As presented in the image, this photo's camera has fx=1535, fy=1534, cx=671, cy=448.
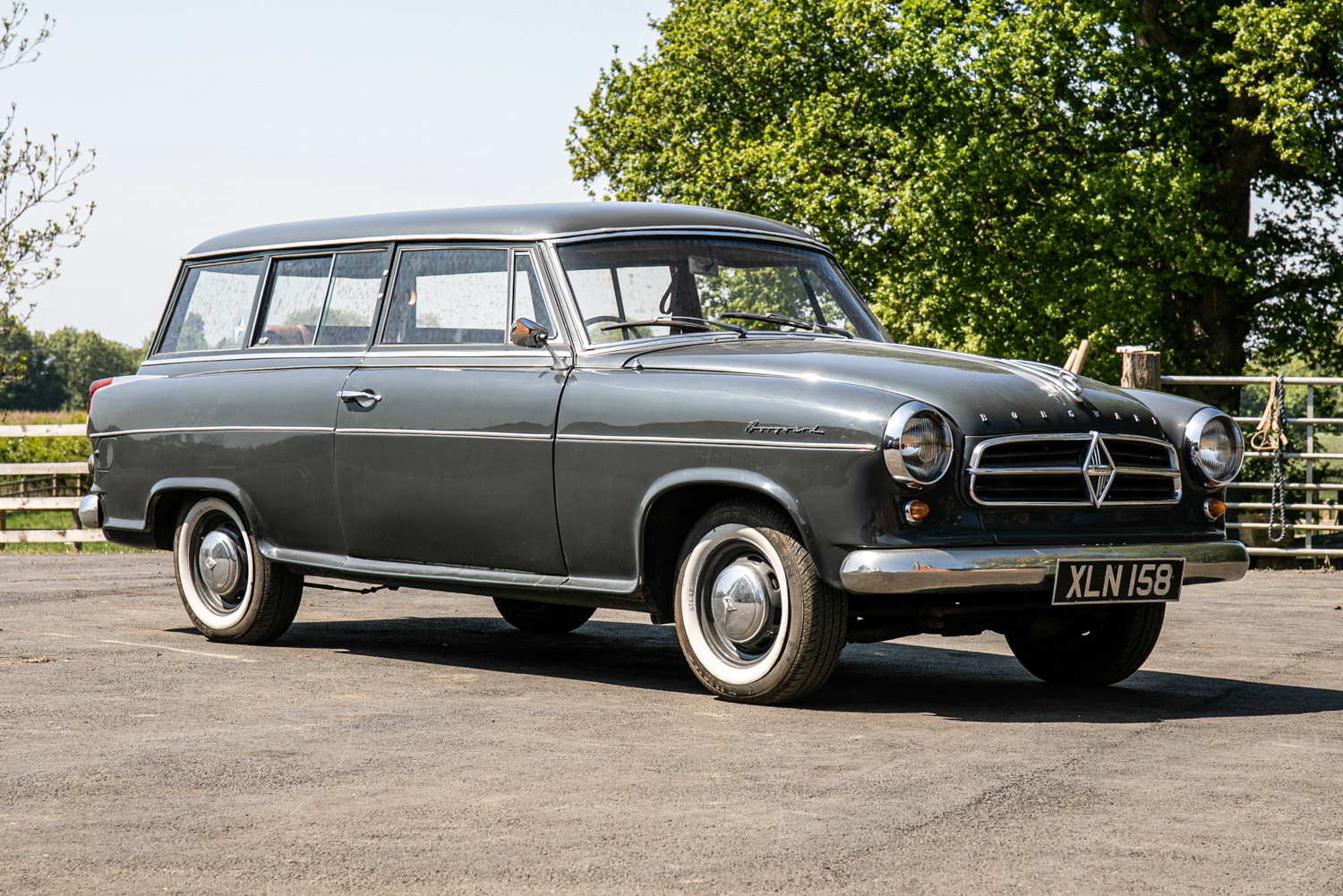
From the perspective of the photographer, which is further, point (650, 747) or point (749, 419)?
point (749, 419)

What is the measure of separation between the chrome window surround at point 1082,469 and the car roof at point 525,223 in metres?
1.92

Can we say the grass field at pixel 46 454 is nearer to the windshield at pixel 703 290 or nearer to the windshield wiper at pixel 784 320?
the windshield at pixel 703 290

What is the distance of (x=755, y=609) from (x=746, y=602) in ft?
0.14

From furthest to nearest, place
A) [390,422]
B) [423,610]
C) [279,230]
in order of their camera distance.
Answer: [423,610] → [279,230] → [390,422]

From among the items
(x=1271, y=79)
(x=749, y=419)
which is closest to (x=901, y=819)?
(x=749, y=419)

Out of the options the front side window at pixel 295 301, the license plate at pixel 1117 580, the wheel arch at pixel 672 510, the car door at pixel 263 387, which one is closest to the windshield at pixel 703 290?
the wheel arch at pixel 672 510

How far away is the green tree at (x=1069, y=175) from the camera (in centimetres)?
2475

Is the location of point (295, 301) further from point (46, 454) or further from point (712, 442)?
point (46, 454)

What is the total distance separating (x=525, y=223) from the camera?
6.93 metres

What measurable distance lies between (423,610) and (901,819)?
651cm

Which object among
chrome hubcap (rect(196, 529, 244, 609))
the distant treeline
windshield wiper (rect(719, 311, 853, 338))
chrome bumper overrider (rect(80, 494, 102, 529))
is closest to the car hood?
windshield wiper (rect(719, 311, 853, 338))

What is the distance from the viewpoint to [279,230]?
26.8 feet

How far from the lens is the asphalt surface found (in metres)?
3.58

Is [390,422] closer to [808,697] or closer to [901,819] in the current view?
[808,697]
